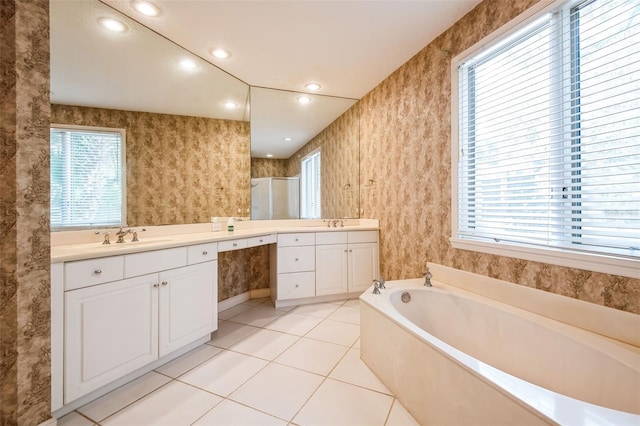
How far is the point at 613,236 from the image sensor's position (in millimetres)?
1188

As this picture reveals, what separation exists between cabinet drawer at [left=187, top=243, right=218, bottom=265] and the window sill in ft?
6.19

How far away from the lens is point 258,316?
2574mm

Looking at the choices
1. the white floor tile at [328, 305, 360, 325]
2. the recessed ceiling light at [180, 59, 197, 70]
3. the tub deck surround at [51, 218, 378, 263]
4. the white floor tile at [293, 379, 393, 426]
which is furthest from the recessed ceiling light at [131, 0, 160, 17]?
the white floor tile at [328, 305, 360, 325]

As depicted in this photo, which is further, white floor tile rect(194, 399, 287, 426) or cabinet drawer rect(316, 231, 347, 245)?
cabinet drawer rect(316, 231, 347, 245)

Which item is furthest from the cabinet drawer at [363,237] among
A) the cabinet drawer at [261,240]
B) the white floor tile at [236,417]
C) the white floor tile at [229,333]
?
the white floor tile at [236,417]

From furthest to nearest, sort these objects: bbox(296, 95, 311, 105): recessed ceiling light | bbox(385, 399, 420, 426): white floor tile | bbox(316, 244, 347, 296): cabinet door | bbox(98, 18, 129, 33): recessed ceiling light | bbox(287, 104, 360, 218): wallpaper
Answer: bbox(287, 104, 360, 218): wallpaper < bbox(296, 95, 311, 105): recessed ceiling light < bbox(316, 244, 347, 296): cabinet door < bbox(98, 18, 129, 33): recessed ceiling light < bbox(385, 399, 420, 426): white floor tile

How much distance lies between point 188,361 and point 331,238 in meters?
1.68

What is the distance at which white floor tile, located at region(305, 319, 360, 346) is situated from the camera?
208cm

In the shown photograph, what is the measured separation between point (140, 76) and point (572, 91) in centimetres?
285

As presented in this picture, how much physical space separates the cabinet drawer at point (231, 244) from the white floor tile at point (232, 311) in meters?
0.81

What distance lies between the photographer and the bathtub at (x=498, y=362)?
2.77ft

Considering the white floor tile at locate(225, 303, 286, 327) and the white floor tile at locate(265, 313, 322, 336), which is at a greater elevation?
the white floor tile at locate(265, 313, 322, 336)

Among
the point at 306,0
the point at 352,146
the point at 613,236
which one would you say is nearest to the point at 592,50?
the point at 613,236

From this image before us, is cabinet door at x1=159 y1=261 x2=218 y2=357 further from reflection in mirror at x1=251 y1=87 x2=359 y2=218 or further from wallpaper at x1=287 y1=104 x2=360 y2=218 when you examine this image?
wallpaper at x1=287 y1=104 x2=360 y2=218
